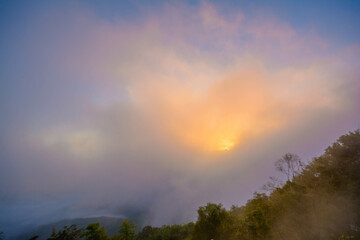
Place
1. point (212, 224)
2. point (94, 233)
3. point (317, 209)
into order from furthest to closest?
point (212, 224), point (94, 233), point (317, 209)

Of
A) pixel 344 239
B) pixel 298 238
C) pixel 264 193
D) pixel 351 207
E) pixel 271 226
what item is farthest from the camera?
pixel 264 193

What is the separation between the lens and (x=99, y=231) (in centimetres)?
4547

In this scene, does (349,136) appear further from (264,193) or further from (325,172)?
(264,193)

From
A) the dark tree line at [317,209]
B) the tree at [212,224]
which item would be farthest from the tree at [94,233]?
the tree at [212,224]

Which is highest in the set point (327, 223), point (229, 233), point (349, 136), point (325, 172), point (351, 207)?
point (349, 136)

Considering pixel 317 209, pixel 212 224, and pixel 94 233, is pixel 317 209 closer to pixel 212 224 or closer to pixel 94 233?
pixel 212 224

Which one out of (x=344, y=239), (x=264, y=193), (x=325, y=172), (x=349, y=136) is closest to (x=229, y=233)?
(x=264, y=193)

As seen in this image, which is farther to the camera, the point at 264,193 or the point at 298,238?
the point at 264,193

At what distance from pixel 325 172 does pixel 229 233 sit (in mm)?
28852

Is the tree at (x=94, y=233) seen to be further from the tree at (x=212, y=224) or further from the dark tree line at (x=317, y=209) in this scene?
the tree at (x=212, y=224)

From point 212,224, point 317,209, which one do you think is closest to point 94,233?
point 212,224

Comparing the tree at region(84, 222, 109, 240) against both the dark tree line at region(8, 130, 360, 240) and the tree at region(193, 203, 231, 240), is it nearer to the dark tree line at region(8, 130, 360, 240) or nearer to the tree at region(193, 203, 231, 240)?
the dark tree line at region(8, 130, 360, 240)

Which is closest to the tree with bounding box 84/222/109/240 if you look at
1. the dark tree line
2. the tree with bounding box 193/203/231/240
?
the dark tree line

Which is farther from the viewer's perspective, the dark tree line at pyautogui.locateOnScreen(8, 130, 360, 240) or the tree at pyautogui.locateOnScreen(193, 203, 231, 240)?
the tree at pyautogui.locateOnScreen(193, 203, 231, 240)
